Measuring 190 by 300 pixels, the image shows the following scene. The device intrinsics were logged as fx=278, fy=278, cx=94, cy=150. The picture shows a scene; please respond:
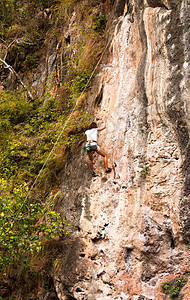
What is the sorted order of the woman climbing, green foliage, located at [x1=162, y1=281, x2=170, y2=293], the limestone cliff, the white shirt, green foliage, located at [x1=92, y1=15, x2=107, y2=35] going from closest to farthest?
green foliage, located at [x1=162, y1=281, x2=170, y2=293], the limestone cliff, the woman climbing, the white shirt, green foliage, located at [x1=92, y1=15, x2=107, y2=35]

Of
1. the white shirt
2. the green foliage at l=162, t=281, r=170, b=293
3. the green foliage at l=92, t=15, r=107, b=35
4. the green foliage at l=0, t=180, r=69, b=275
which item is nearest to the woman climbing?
the white shirt

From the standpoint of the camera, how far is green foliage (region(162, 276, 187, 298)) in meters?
5.23

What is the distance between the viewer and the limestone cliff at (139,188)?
233 inches

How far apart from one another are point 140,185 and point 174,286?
221 cm

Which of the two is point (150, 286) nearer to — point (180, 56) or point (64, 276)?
point (64, 276)

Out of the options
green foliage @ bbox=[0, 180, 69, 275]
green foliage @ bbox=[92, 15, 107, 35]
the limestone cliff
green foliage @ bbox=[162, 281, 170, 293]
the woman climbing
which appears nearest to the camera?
green foliage @ bbox=[162, 281, 170, 293]

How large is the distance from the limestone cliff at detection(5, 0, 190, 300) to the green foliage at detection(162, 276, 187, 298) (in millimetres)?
124

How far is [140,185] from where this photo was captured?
655cm

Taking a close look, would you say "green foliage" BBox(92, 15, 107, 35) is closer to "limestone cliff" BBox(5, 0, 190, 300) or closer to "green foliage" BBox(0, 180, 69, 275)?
"limestone cliff" BBox(5, 0, 190, 300)

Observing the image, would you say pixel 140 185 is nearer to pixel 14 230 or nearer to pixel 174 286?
pixel 174 286

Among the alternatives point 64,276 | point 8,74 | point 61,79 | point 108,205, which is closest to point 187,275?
point 108,205

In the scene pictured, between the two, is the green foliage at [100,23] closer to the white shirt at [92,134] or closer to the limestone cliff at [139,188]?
the limestone cliff at [139,188]

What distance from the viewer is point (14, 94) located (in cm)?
1236

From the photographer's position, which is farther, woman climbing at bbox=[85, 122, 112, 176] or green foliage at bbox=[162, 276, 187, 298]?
woman climbing at bbox=[85, 122, 112, 176]
